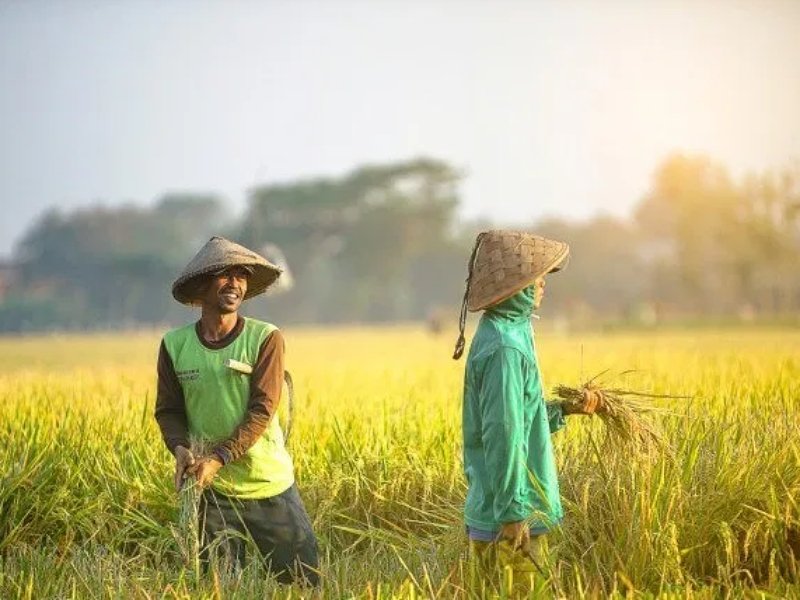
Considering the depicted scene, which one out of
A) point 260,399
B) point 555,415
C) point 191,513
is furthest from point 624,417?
point 191,513

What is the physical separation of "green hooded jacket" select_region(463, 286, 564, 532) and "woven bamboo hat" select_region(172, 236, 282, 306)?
966 mm

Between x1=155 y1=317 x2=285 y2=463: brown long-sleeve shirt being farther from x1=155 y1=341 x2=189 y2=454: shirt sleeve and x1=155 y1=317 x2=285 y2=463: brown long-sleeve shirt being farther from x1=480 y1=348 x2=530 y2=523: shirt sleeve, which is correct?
x1=480 y1=348 x2=530 y2=523: shirt sleeve

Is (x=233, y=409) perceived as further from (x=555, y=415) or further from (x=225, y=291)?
(x=555, y=415)

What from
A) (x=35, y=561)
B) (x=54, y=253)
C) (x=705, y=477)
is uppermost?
(x=54, y=253)

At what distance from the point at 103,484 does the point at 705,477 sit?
2.60 meters

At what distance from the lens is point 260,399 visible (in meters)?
3.65

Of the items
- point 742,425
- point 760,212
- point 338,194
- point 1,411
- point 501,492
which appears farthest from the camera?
point 338,194

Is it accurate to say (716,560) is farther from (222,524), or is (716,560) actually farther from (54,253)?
(54,253)

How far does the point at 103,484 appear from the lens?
5.04 m

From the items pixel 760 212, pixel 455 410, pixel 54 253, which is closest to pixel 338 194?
pixel 54 253

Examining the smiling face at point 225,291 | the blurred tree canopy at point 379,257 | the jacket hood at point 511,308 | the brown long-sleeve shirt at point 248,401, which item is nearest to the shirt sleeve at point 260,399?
the brown long-sleeve shirt at point 248,401

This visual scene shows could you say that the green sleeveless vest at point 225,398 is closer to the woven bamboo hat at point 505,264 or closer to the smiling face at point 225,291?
the smiling face at point 225,291

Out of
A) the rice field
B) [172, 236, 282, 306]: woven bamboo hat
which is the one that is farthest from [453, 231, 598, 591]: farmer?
[172, 236, 282, 306]: woven bamboo hat

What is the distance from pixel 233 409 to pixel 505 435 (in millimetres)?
1075
